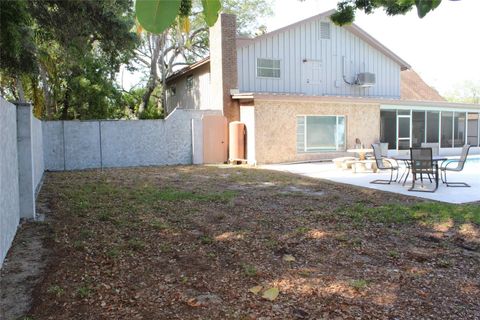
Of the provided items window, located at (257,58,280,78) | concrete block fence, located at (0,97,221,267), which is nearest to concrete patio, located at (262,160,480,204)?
concrete block fence, located at (0,97,221,267)

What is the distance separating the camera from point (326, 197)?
32.3 ft

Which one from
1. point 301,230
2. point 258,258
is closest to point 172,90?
point 301,230

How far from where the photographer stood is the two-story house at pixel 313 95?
62.5 feet

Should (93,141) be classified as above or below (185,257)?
above

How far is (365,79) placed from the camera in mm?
23453

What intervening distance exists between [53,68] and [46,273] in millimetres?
17612

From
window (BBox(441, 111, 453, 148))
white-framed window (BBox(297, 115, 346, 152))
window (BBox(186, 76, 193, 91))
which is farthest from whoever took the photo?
window (BBox(186, 76, 193, 91))

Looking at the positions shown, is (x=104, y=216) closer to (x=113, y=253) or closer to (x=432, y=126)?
(x=113, y=253)

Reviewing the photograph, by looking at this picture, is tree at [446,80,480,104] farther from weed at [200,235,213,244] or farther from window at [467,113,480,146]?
weed at [200,235,213,244]

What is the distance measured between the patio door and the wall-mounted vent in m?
5.45

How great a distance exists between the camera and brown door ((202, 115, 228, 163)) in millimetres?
19500

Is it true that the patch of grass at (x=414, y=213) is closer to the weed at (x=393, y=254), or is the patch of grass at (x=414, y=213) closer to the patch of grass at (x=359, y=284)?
the weed at (x=393, y=254)

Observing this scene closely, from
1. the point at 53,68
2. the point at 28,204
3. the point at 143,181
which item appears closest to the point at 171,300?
the point at 28,204

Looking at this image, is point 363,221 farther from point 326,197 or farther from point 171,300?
point 171,300
